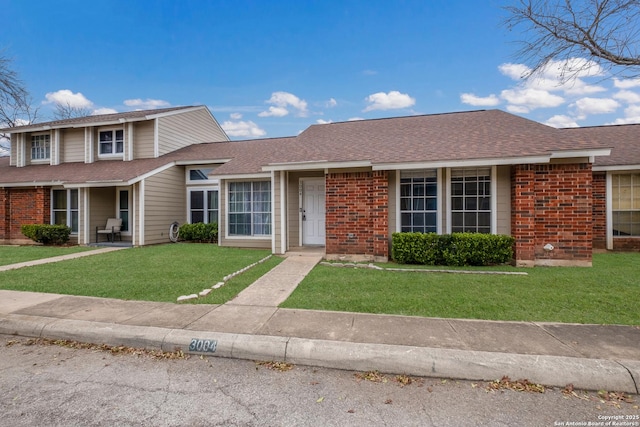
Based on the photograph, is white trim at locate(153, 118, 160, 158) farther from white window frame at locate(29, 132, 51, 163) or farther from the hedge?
the hedge

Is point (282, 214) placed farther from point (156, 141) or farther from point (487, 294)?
point (156, 141)

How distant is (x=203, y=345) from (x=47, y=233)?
13343 millimetres

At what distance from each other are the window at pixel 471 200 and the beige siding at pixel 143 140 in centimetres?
1332

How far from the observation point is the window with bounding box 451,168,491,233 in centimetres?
845

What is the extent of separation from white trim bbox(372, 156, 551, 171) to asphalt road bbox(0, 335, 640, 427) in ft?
19.4

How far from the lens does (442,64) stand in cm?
1284

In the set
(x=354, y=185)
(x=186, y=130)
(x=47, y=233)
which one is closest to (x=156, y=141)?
(x=186, y=130)

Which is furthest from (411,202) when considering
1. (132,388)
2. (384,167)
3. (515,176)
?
(132,388)

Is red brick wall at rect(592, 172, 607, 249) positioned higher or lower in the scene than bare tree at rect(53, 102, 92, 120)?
lower

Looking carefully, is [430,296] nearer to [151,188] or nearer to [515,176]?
[515,176]

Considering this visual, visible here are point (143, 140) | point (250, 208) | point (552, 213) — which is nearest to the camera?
point (552, 213)

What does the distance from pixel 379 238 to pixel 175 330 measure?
233 inches

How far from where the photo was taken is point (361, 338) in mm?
3664

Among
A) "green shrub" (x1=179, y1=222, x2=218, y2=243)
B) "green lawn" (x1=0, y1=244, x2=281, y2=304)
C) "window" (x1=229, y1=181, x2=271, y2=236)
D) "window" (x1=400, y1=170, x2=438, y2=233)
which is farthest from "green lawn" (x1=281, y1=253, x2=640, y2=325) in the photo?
"green shrub" (x1=179, y1=222, x2=218, y2=243)
